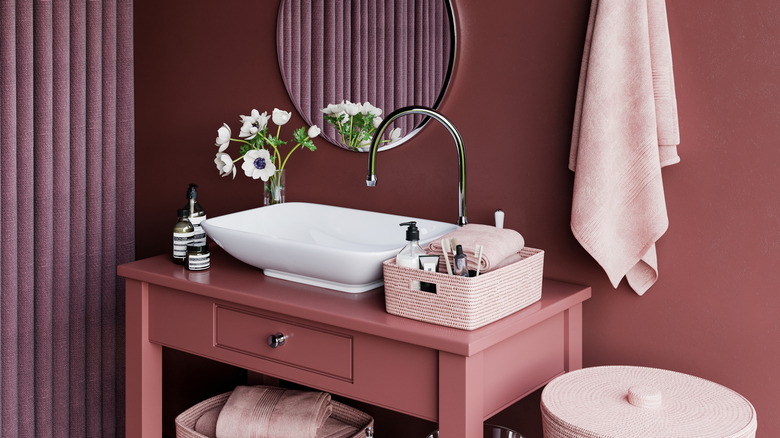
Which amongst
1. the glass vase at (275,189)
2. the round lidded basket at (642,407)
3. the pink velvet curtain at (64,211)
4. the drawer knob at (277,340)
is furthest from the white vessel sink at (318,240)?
the pink velvet curtain at (64,211)

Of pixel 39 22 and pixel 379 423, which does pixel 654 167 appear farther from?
pixel 39 22

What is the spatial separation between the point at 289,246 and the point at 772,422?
3.56 feet

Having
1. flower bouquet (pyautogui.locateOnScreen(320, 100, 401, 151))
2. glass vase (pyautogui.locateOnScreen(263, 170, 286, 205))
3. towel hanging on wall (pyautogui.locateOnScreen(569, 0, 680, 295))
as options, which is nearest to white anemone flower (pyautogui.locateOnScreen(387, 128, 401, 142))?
flower bouquet (pyautogui.locateOnScreen(320, 100, 401, 151))

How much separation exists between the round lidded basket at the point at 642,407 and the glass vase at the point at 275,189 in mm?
966

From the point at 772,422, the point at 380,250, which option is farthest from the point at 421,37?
the point at 772,422

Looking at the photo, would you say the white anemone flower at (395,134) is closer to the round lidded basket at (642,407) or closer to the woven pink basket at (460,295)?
the woven pink basket at (460,295)

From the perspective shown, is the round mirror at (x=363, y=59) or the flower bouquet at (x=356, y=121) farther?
the flower bouquet at (x=356, y=121)

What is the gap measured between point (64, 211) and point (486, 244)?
1.52 metres

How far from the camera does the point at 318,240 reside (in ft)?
6.61

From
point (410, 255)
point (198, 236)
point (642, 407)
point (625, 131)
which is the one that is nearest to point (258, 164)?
point (198, 236)

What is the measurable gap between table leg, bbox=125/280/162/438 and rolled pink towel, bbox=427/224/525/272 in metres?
0.79

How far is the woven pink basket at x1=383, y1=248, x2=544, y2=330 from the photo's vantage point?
56.2 inches

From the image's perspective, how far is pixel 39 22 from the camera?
91.4 inches

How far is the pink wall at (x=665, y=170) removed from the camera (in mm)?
1590
